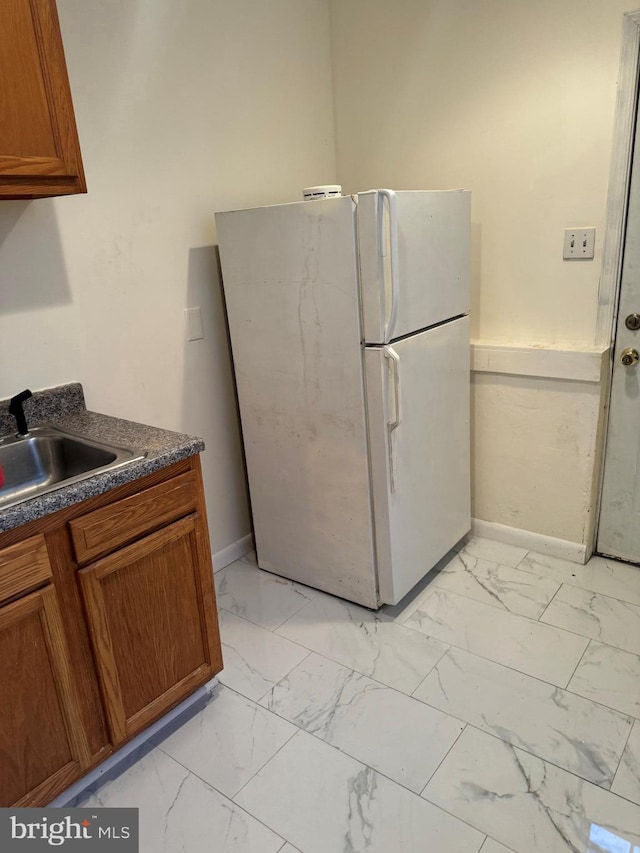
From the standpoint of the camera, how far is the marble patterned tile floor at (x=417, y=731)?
1.50 m

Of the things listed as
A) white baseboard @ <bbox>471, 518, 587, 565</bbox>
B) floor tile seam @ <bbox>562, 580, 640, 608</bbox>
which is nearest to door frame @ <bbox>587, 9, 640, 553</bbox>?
white baseboard @ <bbox>471, 518, 587, 565</bbox>

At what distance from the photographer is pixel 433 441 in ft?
7.65

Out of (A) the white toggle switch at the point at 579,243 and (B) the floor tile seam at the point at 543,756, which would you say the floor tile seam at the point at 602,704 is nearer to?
(B) the floor tile seam at the point at 543,756

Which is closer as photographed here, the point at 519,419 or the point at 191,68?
the point at 191,68

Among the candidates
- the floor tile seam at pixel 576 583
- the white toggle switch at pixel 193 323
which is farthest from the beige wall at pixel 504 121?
the white toggle switch at pixel 193 323

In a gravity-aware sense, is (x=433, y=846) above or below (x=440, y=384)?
below

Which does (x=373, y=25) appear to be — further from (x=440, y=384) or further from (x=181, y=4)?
(x=440, y=384)

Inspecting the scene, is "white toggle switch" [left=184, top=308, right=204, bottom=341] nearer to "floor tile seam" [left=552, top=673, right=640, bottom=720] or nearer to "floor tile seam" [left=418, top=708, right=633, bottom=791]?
"floor tile seam" [left=418, top=708, right=633, bottom=791]

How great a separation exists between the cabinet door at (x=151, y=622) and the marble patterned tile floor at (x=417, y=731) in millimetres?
174

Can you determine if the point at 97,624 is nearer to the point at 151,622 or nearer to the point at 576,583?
the point at 151,622

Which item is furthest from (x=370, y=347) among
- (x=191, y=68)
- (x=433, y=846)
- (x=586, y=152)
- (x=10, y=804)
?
(x=10, y=804)

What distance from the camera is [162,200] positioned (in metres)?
2.19

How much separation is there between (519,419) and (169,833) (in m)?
1.91

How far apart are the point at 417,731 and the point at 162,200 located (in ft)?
6.39
